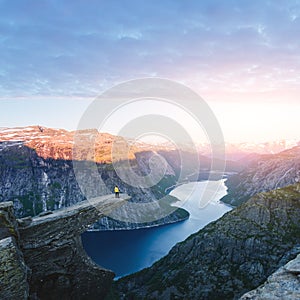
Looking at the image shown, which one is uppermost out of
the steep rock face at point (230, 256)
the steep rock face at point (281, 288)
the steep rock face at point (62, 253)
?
the steep rock face at point (281, 288)

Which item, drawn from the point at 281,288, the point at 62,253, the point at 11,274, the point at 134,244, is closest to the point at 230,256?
the point at 62,253

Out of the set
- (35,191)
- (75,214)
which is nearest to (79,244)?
(75,214)

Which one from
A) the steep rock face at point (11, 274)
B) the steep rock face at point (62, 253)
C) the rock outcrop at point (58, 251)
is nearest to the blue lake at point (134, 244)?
the rock outcrop at point (58, 251)

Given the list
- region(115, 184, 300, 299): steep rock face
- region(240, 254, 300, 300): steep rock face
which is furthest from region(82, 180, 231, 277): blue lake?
region(240, 254, 300, 300): steep rock face

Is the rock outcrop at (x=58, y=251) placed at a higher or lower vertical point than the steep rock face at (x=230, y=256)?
higher

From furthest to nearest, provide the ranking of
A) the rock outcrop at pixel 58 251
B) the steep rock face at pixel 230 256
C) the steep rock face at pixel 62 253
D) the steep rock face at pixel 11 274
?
the steep rock face at pixel 230 256, the steep rock face at pixel 62 253, the rock outcrop at pixel 58 251, the steep rock face at pixel 11 274

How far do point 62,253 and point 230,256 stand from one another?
57.8 m

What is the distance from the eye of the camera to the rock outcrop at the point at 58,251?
936 inches

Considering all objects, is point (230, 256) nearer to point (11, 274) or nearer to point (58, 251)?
point (58, 251)

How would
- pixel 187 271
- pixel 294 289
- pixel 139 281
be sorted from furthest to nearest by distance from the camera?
pixel 139 281
pixel 187 271
pixel 294 289

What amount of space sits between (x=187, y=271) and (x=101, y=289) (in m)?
49.1

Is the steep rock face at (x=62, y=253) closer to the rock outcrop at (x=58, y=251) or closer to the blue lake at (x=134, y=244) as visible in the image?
the rock outcrop at (x=58, y=251)

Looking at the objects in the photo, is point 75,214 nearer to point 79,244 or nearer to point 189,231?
point 79,244

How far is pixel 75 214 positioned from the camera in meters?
26.5
